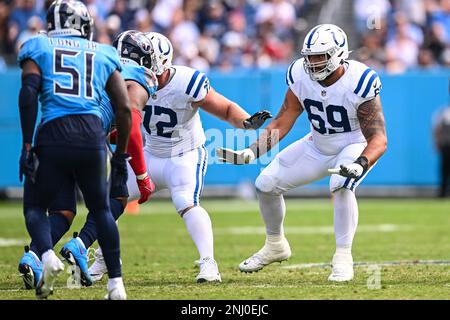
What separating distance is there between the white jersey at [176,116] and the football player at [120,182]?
0.37m

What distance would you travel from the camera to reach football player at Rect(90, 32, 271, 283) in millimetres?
6934

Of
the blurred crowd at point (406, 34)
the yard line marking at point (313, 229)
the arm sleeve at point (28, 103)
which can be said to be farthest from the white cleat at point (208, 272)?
the blurred crowd at point (406, 34)

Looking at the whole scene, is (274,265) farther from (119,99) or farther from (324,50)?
(119,99)

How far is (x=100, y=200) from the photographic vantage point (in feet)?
18.4

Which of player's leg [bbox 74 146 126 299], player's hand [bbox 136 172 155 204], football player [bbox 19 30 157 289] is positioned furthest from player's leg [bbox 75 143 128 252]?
player's leg [bbox 74 146 126 299]

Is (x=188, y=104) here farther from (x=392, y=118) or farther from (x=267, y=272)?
(x=392, y=118)

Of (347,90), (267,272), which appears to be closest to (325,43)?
(347,90)

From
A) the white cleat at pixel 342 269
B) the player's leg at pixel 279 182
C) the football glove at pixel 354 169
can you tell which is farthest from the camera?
the player's leg at pixel 279 182

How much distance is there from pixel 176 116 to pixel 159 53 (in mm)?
495

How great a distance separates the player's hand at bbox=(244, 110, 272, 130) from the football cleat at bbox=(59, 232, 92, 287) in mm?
1401

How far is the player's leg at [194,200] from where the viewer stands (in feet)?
22.4

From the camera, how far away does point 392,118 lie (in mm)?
15406

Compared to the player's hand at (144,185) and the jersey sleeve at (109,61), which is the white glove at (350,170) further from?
the jersey sleeve at (109,61)
